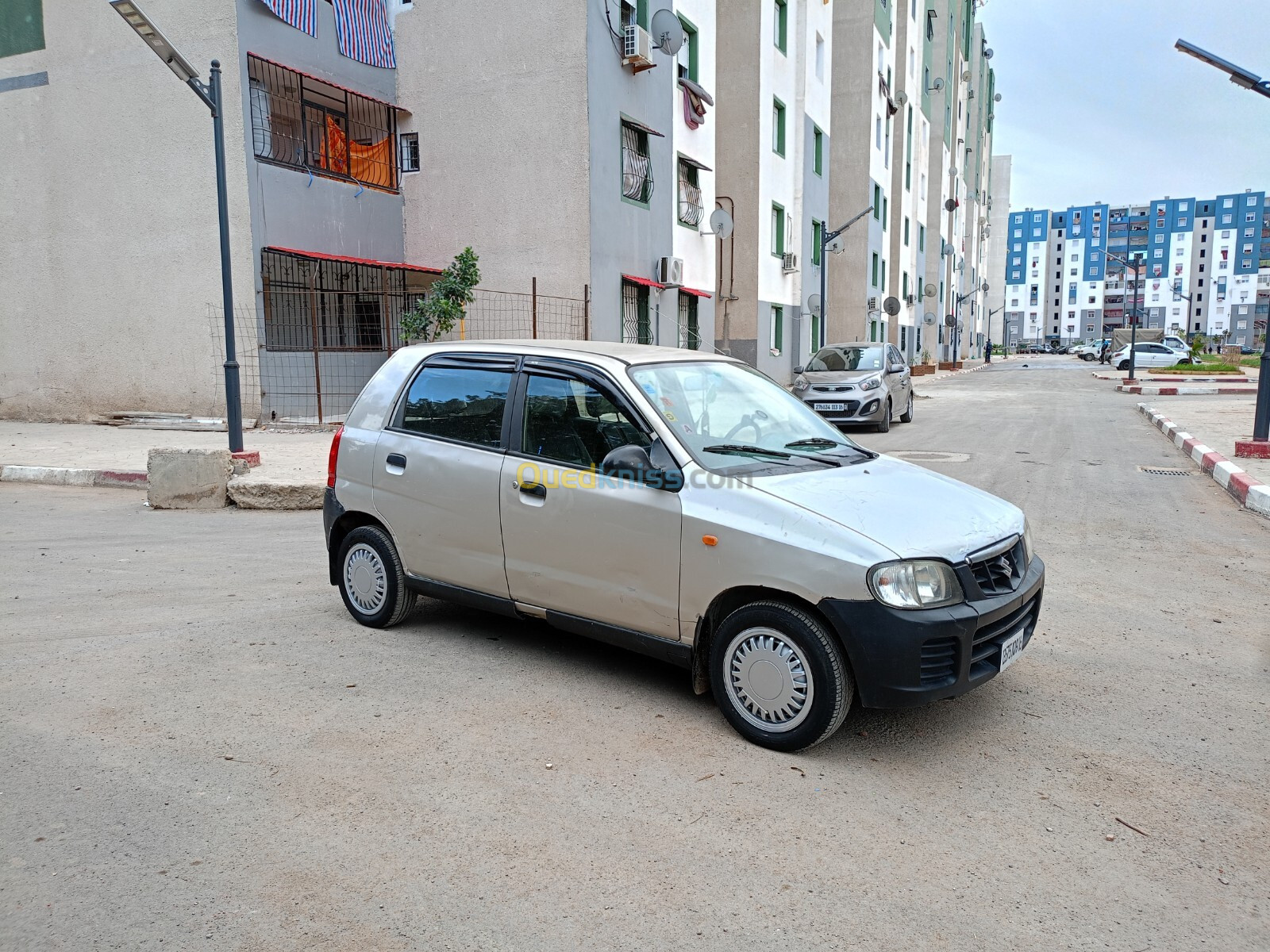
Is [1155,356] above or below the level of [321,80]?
below

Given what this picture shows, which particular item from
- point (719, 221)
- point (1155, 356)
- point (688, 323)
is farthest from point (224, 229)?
point (1155, 356)

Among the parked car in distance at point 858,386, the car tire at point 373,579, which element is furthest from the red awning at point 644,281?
the car tire at point 373,579

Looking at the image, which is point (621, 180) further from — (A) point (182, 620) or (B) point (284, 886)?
(B) point (284, 886)

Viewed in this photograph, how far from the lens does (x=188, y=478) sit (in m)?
9.66

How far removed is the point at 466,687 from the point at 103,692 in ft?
5.68

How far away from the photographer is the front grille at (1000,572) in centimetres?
378

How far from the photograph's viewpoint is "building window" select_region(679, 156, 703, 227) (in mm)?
21562

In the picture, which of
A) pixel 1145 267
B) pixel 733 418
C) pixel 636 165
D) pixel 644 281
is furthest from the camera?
pixel 1145 267

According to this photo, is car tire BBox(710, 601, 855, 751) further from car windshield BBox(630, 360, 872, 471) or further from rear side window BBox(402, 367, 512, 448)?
rear side window BBox(402, 367, 512, 448)

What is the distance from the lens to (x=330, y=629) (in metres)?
5.46

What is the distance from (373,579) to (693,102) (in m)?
18.6

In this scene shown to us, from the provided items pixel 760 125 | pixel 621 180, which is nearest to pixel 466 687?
pixel 621 180

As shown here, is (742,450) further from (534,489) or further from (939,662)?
(939,662)

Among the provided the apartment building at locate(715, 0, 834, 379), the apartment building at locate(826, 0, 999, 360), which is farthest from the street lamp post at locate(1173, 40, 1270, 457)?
the apartment building at locate(826, 0, 999, 360)
